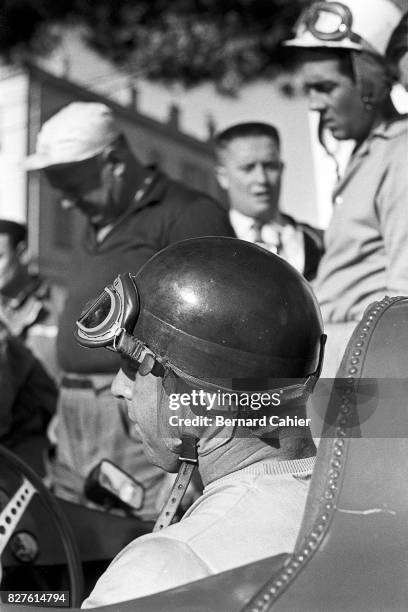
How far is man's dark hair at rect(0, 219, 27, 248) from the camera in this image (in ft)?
18.7

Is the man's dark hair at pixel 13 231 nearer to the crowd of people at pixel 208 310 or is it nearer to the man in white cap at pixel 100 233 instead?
the crowd of people at pixel 208 310

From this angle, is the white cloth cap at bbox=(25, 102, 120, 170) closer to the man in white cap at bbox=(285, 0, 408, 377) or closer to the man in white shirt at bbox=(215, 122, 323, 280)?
the man in white shirt at bbox=(215, 122, 323, 280)

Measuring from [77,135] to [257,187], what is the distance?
89 centimetres

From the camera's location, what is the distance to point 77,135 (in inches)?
139

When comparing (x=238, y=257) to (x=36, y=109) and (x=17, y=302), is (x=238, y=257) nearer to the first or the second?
(x=17, y=302)

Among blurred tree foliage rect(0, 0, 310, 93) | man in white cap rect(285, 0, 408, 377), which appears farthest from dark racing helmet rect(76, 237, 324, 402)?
blurred tree foliage rect(0, 0, 310, 93)

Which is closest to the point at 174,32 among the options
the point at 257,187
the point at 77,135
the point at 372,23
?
the point at 257,187

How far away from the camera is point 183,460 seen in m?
1.52

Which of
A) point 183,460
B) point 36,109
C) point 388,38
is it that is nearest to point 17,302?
point 388,38

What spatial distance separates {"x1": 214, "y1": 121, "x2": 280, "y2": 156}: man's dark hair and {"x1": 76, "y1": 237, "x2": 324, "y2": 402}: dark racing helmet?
279 centimetres

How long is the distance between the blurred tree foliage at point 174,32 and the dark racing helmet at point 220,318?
16.2ft

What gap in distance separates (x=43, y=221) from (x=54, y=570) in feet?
69.8

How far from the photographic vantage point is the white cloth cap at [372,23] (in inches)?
114

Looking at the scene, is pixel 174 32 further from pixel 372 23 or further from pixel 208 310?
pixel 208 310
